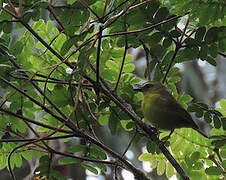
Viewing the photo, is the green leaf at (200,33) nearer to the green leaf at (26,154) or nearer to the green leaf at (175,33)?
the green leaf at (175,33)

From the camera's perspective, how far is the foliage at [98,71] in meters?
1.71

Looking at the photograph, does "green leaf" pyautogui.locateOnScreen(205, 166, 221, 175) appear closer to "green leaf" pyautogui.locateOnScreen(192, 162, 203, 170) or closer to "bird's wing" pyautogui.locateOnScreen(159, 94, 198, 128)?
"green leaf" pyautogui.locateOnScreen(192, 162, 203, 170)

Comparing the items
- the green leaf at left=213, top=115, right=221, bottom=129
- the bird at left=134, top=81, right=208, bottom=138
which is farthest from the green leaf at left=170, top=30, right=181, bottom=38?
the green leaf at left=213, top=115, right=221, bottom=129

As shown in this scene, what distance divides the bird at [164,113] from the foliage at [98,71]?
0.05m

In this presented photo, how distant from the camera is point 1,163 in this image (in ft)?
6.98

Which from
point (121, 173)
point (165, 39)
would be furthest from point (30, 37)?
point (121, 173)

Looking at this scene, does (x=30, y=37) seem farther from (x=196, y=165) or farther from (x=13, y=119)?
(x=196, y=165)

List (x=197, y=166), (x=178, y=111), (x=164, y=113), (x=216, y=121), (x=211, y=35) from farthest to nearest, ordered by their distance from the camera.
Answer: (x=164, y=113) < (x=178, y=111) < (x=197, y=166) < (x=216, y=121) < (x=211, y=35)

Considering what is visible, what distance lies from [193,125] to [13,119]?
1.05m

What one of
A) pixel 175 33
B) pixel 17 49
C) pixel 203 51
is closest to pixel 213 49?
pixel 203 51

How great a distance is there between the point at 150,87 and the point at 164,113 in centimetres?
20

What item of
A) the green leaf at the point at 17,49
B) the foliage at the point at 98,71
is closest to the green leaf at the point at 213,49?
the foliage at the point at 98,71

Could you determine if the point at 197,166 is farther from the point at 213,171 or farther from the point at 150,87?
the point at 150,87

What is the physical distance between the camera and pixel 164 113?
232cm
